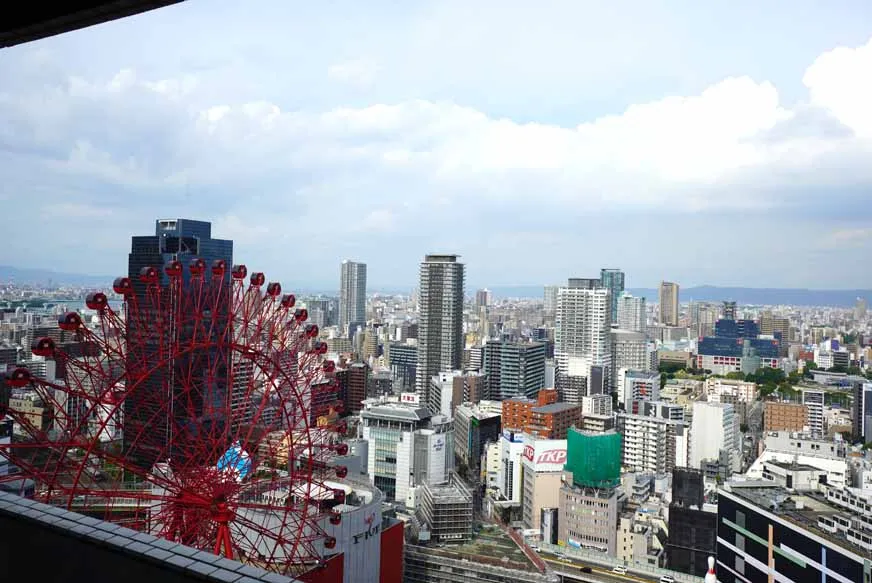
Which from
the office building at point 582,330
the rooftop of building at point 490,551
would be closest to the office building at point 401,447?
the rooftop of building at point 490,551

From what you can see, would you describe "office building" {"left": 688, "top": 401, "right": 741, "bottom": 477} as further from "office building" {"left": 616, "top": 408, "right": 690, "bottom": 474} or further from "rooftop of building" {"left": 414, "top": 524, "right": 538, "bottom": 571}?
"rooftop of building" {"left": 414, "top": 524, "right": 538, "bottom": 571}

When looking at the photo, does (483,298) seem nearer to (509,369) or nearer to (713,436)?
(509,369)

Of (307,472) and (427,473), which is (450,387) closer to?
(427,473)

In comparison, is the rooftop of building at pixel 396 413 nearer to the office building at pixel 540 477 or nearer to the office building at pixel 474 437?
the office building at pixel 540 477

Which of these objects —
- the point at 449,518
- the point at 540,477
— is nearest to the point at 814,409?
the point at 540,477

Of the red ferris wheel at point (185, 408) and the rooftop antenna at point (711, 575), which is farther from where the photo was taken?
the rooftop antenna at point (711, 575)

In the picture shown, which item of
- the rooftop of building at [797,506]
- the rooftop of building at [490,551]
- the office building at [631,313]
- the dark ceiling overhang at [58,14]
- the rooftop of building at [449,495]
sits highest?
the dark ceiling overhang at [58,14]
